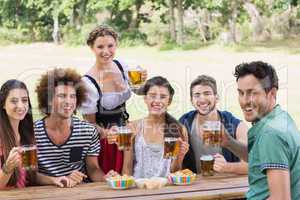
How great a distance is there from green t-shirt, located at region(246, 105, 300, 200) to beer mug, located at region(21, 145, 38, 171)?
1053 mm

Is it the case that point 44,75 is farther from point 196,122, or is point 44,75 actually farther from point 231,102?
point 231,102

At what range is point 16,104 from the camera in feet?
9.90

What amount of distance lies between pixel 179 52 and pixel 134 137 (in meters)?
12.4

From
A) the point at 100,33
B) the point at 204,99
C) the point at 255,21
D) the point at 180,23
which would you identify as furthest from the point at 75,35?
the point at 204,99

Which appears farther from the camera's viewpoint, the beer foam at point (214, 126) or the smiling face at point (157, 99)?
the smiling face at point (157, 99)

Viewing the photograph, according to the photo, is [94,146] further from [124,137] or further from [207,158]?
[207,158]

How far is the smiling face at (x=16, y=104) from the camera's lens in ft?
9.89

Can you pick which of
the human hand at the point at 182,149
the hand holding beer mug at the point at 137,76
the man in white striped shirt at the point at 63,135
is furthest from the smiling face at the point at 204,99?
the man in white striped shirt at the point at 63,135

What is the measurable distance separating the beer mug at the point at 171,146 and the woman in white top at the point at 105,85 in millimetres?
518

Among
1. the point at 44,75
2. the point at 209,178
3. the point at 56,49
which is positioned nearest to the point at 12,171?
the point at 44,75

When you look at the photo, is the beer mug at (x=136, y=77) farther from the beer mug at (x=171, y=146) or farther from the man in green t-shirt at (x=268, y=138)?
the man in green t-shirt at (x=268, y=138)

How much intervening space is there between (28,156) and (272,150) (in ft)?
3.93

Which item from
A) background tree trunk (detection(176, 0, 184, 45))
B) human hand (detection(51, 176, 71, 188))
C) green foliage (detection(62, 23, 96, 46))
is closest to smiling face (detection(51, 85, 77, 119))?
human hand (detection(51, 176, 71, 188))

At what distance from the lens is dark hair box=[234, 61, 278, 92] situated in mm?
2164
